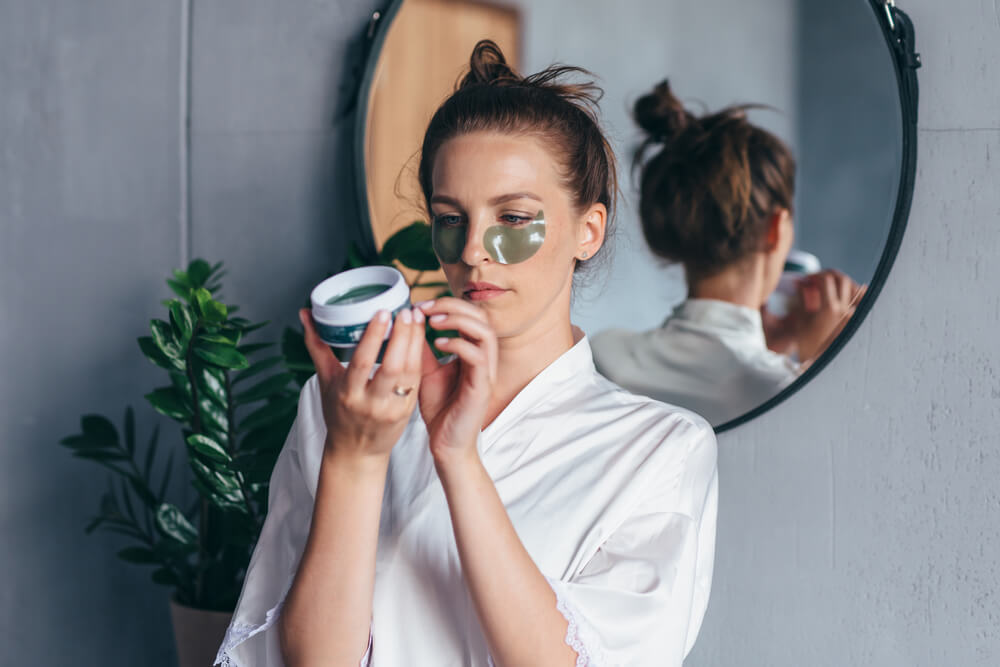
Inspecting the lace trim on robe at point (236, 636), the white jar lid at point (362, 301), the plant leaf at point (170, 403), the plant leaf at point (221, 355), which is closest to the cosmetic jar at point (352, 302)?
the white jar lid at point (362, 301)

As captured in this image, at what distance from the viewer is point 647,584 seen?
2.39 ft

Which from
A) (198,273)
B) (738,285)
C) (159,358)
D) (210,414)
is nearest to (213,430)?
(210,414)

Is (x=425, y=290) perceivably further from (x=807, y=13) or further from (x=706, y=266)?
(x=807, y=13)

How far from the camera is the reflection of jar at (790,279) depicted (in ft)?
3.45

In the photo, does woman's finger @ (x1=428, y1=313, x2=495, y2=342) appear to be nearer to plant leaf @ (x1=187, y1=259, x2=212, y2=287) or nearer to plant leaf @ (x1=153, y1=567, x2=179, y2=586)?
plant leaf @ (x1=187, y1=259, x2=212, y2=287)

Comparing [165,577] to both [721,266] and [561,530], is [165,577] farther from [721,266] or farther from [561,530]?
[721,266]

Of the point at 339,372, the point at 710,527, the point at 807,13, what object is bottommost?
the point at 710,527

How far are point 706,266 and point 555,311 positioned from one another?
32 centimetres

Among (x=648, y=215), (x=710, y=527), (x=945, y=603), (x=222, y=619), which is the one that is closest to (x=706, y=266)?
(x=648, y=215)

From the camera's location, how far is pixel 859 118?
40.3 inches

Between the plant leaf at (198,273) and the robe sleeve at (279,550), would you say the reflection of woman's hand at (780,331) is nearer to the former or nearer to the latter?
the robe sleeve at (279,550)

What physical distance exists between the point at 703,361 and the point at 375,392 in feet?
2.04

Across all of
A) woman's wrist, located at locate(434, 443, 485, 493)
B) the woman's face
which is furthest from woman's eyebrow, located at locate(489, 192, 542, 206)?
woman's wrist, located at locate(434, 443, 485, 493)

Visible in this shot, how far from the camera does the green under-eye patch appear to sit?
80 centimetres
